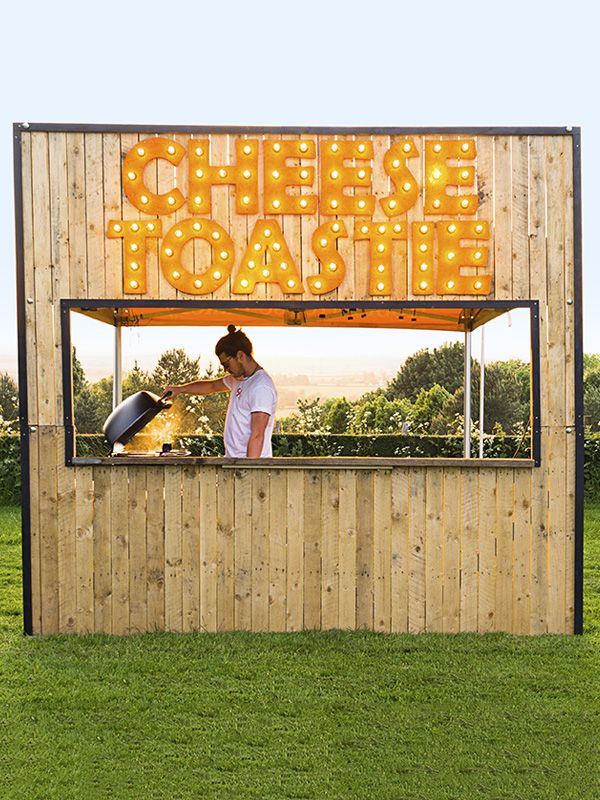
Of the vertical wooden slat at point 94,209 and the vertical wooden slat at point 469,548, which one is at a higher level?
the vertical wooden slat at point 94,209

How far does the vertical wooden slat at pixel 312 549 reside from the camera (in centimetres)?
555

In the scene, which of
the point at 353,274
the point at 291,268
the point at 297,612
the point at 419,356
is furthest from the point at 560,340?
the point at 419,356

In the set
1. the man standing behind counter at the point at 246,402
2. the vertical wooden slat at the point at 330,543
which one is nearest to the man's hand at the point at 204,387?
the man standing behind counter at the point at 246,402

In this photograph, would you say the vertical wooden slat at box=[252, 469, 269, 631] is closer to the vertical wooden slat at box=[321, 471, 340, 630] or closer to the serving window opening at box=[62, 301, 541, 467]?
the serving window opening at box=[62, 301, 541, 467]

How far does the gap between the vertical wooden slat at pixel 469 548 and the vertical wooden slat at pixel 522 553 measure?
0.79 ft

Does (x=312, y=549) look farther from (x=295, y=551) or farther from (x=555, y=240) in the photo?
(x=555, y=240)

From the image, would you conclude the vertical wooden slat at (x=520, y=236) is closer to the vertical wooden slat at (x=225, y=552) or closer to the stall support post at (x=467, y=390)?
the vertical wooden slat at (x=225, y=552)

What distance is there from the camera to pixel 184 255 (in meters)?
5.54

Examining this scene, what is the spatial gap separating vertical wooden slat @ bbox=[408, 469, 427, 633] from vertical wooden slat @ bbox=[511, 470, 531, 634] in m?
0.56

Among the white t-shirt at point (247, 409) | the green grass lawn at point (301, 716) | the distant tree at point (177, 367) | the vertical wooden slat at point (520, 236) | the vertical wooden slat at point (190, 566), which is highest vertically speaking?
the vertical wooden slat at point (520, 236)

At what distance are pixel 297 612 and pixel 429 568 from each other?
2.77 ft

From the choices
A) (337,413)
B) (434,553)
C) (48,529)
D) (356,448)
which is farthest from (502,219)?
(337,413)

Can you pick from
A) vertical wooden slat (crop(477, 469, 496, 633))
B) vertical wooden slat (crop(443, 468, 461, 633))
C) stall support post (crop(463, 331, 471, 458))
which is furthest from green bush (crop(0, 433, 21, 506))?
vertical wooden slat (crop(477, 469, 496, 633))

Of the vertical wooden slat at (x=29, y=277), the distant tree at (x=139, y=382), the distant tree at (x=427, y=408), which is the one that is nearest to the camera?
the vertical wooden slat at (x=29, y=277)
